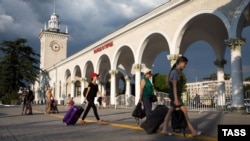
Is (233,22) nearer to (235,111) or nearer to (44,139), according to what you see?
(235,111)

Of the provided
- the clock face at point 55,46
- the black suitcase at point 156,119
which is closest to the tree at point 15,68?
the clock face at point 55,46

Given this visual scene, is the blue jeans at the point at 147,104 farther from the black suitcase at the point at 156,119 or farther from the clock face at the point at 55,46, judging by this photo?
the clock face at the point at 55,46

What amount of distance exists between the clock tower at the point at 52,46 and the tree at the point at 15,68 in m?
12.9

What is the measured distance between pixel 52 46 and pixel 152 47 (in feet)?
126

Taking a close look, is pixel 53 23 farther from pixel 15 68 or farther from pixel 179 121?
pixel 179 121

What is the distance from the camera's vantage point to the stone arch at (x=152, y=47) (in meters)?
24.7

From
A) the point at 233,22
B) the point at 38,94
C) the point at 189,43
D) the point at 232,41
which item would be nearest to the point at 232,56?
the point at 232,41

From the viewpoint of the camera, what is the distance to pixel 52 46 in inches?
2468

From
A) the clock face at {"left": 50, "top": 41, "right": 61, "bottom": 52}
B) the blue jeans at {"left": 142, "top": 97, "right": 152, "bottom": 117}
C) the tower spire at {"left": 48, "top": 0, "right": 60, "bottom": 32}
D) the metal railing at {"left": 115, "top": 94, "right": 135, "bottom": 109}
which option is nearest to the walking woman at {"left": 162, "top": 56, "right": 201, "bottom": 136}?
the blue jeans at {"left": 142, "top": 97, "right": 152, "bottom": 117}

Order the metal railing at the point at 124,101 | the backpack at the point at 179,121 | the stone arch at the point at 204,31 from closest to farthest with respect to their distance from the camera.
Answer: the backpack at the point at 179,121
the stone arch at the point at 204,31
the metal railing at the point at 124,101

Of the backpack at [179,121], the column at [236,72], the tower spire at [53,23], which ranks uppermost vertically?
the tower spire at [53,23]

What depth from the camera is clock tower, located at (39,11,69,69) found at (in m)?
61.9

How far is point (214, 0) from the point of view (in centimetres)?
1745

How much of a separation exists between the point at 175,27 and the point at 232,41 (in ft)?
18.3
